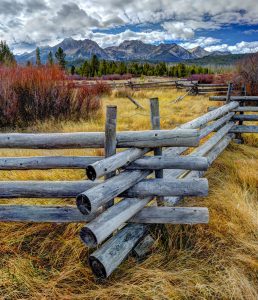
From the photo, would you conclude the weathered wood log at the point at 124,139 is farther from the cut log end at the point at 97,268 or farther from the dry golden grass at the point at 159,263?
the cut log end at the point at 97,268

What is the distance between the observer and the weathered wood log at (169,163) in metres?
2.87

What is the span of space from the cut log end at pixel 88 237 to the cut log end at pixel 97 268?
0.70 ft

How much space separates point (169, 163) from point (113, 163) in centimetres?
65

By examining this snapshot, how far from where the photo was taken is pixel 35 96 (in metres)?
9.23

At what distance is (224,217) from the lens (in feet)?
10.9

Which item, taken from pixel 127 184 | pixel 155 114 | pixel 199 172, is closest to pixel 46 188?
pixel 127 184

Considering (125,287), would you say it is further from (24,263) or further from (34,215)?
(34,215)

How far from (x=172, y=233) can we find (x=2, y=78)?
24.8ft

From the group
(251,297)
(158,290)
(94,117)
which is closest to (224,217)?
(251,297)

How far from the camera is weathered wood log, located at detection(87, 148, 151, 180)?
2285mm

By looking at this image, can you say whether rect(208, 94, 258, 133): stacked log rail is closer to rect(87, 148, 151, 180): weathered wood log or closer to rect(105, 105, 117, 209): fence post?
rect(87, 148, 151, 180): weathered wood log

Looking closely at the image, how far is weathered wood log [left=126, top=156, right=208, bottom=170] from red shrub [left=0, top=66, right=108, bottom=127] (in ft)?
22.8

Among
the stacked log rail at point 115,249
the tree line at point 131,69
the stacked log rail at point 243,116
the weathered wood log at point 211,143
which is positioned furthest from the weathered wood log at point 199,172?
the tree line at point 131,69

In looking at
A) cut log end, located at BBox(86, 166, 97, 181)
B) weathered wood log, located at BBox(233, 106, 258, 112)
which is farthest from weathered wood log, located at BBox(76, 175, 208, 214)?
weathered wood log, located at BBox(233, 106, 258, 112)
